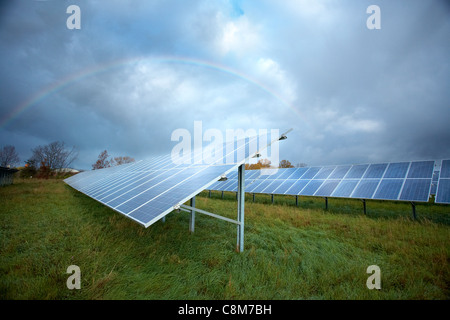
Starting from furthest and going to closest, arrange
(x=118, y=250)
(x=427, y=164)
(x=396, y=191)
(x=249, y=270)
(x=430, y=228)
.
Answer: (x=427, y=164) < (x=396, y=191) < (x=430, y=228) < (x=118, y=250) < (x=249, y=270)

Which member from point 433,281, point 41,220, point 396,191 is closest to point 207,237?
point 433,281

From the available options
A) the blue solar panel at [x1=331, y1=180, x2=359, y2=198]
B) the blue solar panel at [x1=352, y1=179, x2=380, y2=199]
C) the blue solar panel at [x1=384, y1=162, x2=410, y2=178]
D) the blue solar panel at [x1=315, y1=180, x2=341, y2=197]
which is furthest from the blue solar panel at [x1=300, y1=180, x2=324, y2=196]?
the blue solar panel at [x1=384, y1=162, x2=410, y2=178]

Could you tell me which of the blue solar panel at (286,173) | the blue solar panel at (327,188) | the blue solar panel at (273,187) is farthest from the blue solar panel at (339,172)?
the blue solar panel at (273,187)

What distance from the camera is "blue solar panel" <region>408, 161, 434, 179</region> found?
1002 cm

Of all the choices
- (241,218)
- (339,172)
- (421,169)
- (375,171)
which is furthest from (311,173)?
(241,218)

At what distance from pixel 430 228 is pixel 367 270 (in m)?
5.33

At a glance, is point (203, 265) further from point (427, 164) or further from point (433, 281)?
point (427, 164)

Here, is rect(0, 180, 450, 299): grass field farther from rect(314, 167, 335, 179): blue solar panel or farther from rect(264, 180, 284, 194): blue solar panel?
rect(314, 167, 335, 179): blue solar panel

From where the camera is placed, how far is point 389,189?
32.6ft

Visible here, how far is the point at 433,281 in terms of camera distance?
3867 millimetres

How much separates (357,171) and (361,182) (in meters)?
1.93

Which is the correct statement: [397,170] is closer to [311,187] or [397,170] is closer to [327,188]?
[327,188]

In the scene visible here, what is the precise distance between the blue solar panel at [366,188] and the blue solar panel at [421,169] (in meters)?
1.68
